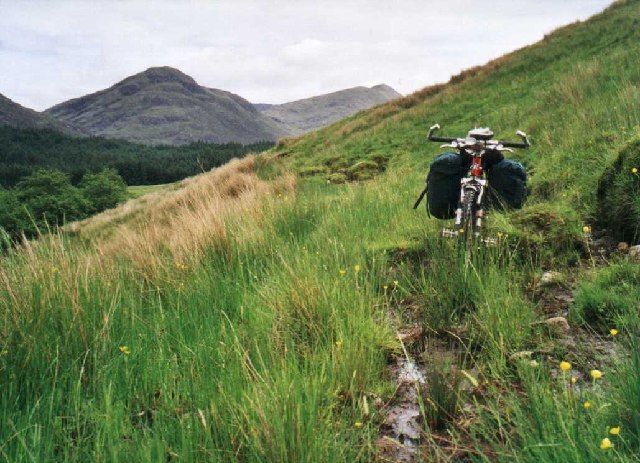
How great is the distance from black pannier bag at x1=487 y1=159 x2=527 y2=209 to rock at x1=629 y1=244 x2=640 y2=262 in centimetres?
110

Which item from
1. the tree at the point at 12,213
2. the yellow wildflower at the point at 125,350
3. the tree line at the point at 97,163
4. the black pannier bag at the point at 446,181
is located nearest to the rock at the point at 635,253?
the black pannier bag at the point at 446,181

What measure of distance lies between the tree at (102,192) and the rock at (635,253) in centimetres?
8178

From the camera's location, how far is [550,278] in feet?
13.2

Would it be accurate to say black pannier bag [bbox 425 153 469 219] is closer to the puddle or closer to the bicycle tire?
the bicycle tire

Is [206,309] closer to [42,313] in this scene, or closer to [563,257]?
Answer: [42,313]

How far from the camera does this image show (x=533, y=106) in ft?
39.3

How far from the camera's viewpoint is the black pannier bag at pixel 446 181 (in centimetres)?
466

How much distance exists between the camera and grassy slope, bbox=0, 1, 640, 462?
5.92 feet

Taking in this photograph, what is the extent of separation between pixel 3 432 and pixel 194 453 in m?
0.82

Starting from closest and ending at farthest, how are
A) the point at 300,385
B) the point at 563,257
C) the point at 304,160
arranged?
the point at 300,385, the point at 563,257, the point at 304,160

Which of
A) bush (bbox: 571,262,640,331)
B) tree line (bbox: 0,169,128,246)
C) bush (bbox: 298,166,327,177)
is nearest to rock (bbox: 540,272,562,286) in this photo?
bush (bbox: 571,262,640,331)

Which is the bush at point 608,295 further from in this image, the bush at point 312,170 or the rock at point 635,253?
the bush at point 312,170

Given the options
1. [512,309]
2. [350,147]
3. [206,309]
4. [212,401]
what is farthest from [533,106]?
[212,401]

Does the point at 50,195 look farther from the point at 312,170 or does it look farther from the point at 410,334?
the point at 410,334
